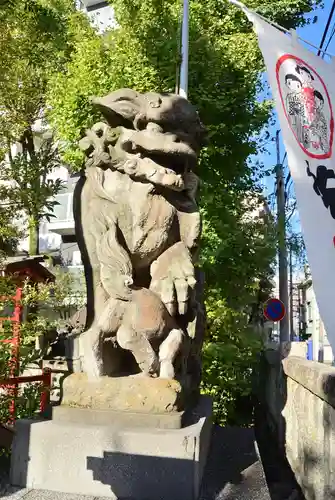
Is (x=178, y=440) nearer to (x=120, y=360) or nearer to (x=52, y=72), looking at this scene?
(x=120, y=360)

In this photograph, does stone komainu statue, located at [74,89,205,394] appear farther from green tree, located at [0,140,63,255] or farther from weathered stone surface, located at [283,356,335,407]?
green tree, located at [0,140,63,255]

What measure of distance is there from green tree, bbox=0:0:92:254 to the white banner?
4197 mm

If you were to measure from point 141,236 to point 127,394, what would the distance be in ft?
3.71

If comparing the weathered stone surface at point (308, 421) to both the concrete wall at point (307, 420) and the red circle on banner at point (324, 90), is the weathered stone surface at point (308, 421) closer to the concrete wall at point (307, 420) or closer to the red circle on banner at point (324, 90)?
the concrete wall at point (307, 420)

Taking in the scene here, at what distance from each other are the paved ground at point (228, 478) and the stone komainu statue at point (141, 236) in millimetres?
647

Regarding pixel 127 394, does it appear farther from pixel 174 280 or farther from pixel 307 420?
pixel 307 420

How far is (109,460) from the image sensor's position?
9.42ft

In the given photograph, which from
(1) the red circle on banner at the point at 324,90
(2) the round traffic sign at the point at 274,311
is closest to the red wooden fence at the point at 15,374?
(1) the red circle on banner at the point at 324,90

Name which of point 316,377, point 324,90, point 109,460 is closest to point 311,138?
point 324,90

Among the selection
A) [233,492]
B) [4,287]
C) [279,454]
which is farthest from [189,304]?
[279,454]

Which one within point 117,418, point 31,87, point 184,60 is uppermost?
point 31,87

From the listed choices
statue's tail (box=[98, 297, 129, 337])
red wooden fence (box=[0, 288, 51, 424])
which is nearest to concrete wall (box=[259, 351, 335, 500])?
statue's tail (box=[98, 297, 129, 337])

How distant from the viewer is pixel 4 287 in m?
4.86

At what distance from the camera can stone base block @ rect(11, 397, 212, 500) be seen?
2771 mm
